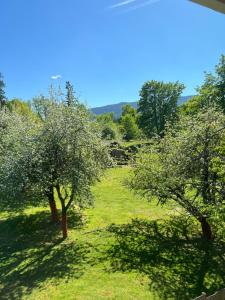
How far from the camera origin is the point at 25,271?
9.25 metres

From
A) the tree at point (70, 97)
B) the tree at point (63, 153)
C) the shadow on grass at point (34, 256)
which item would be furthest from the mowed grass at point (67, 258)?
the tree at point (70, 97)

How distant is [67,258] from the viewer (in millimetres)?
9953

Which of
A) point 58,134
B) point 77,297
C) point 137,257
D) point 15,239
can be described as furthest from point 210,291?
point 15,239

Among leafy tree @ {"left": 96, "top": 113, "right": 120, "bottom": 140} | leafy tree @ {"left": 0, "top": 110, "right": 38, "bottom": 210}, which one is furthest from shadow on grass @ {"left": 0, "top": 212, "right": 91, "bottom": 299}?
leafy tree @ {"left": 96, "top": 113, "right": 120, "bottom": 140}

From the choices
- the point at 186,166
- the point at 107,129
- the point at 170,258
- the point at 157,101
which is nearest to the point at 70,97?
the point at 186,166

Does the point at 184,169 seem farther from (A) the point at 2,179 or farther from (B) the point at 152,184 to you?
(A) the point at 2,179

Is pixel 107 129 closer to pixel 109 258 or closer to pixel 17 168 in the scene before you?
pixel 17 168

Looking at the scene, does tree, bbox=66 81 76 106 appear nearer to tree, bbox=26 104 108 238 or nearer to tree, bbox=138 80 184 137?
tree, bbox=26 104 108 238

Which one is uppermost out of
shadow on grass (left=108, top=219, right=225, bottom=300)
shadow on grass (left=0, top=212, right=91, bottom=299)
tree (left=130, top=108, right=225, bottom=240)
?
tree (left=130, top=108, right=225, bottom=240)

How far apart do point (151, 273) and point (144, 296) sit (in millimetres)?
1188

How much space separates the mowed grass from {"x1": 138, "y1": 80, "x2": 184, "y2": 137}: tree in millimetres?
34832

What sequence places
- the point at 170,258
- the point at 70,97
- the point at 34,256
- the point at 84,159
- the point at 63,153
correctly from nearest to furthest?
the point at 170,258 → the point at 34,256 → the point at 63,153 → the point at 84,159 → the point at 70,97

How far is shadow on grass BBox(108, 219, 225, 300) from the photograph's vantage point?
26.3 ft

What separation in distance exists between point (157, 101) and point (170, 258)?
4217cm
